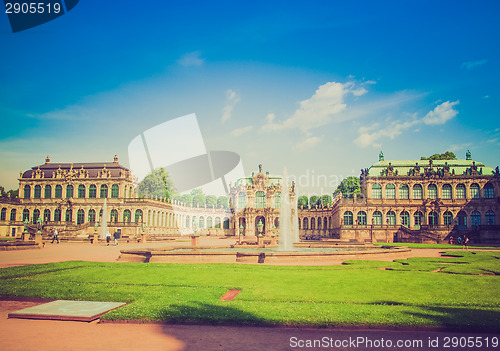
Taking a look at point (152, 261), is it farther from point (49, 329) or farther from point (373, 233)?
point (373, 233)

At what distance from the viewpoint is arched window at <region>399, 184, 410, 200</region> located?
73.2 metres

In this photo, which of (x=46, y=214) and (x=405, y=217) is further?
(x=46, y=214)

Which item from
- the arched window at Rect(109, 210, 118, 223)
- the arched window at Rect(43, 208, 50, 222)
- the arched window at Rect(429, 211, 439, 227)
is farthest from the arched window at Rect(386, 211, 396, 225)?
the arched window at Rect(43, 208, 50, 222)

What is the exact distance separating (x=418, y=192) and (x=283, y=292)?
67088mm

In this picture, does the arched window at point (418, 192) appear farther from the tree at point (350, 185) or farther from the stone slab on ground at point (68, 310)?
the stone slab on ground at point (68, 310)

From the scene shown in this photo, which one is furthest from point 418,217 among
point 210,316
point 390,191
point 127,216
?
point 210,316

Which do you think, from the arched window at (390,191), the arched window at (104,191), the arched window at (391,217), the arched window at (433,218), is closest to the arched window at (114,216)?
the arched window at (104,191)

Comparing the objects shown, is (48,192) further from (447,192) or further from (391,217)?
(447,192)

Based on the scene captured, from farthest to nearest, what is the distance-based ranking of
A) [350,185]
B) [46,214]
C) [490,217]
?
[350,185] → [46,214] → [490,217]

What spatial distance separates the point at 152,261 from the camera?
25203 millimetres

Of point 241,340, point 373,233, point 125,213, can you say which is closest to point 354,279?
point 241,340

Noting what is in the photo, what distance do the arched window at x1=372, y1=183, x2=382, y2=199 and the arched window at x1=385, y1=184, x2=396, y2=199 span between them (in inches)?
45.8

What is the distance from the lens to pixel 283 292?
14.1 metres

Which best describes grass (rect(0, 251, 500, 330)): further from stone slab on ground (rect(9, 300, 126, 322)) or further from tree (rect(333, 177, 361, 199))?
tree (rect(333, 177, 361, 199))
